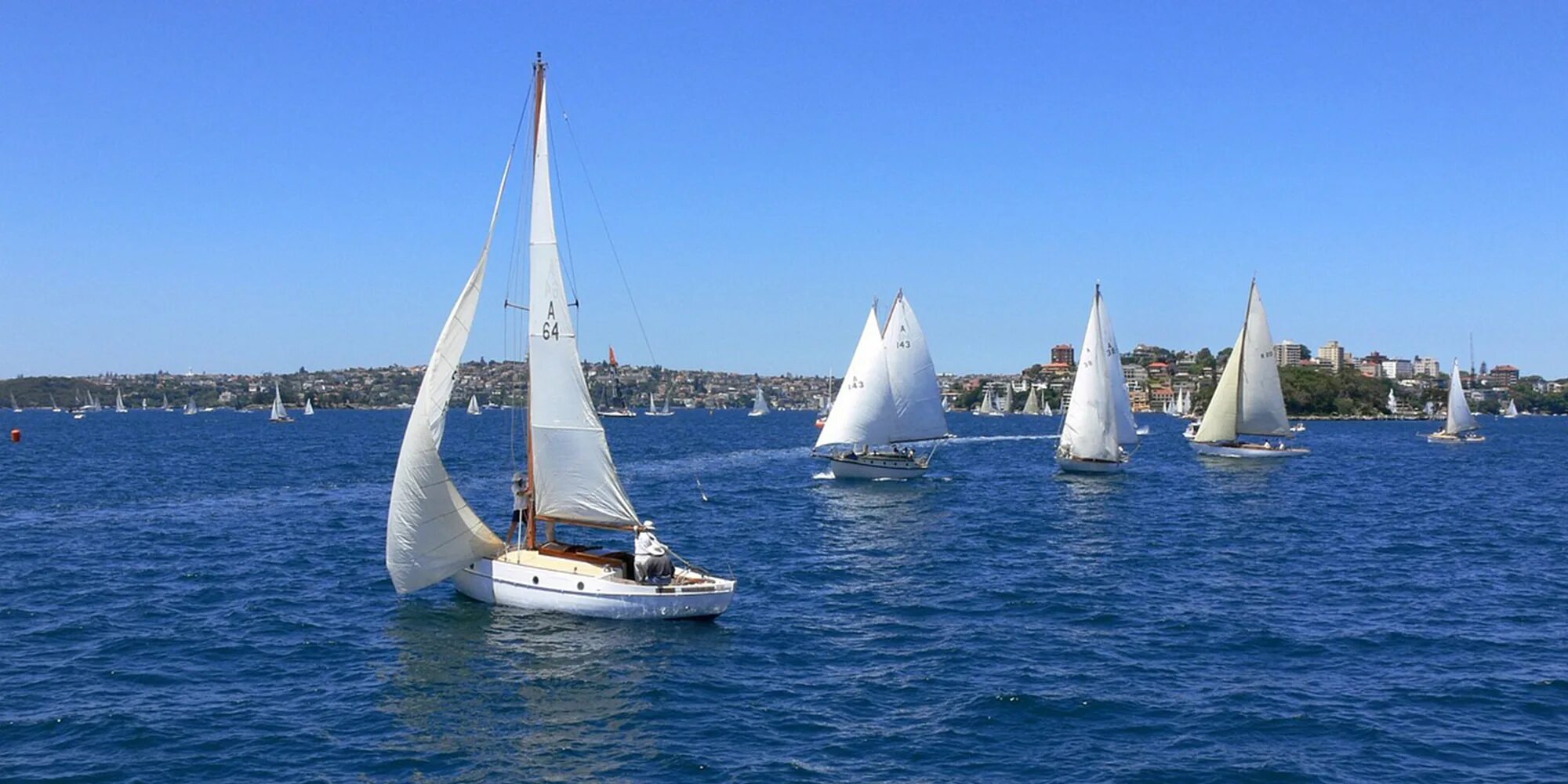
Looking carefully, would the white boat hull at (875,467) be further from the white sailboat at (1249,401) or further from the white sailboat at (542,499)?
the white sailboat at (542,499)

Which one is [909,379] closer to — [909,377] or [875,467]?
[909,377]

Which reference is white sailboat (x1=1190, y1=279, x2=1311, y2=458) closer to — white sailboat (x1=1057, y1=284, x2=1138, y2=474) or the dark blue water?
white sailboat (x1=1057, y1=284, x2=1138, y2=474)

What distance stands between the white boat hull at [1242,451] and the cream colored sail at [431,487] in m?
70.4

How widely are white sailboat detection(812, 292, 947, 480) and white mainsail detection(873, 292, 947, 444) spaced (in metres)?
0.04

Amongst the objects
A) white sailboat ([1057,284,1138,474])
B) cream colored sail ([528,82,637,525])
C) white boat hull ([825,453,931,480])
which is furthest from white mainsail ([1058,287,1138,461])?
cream colored sail ([528,82,637,525])

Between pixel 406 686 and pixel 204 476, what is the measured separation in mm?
53382

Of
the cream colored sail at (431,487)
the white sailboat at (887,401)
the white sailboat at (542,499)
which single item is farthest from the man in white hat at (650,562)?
the white sailboat at (887,401)

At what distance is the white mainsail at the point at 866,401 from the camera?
63281 millimetres

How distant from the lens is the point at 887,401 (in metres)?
64.1

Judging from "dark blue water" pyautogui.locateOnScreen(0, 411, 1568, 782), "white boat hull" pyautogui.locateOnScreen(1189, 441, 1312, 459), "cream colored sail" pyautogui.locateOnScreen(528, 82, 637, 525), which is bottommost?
"dark blue water" pyautogui.locateOnScreen(0, 411, 1568, 782)

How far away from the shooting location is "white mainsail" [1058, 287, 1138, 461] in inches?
2643

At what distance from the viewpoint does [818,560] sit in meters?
37.7

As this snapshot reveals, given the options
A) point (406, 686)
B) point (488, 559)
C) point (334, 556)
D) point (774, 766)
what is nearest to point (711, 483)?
point (334, 556)

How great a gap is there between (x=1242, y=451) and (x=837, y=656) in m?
68.6
